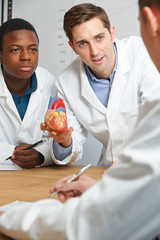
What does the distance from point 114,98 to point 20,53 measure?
1.92ft

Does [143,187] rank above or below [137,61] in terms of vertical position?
below

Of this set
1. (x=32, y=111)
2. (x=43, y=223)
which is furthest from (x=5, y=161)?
(x=43, y=223)

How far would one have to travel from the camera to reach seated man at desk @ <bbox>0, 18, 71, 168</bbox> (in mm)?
1779

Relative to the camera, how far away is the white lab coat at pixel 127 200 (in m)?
0.51

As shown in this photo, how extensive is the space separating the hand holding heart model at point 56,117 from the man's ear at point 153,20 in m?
0.86

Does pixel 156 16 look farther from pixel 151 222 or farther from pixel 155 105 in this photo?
pixel 151 222

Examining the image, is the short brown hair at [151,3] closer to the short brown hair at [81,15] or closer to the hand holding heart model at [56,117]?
the hand holding heart model at [56,117]

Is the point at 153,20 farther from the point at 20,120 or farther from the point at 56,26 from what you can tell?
the point at 56,26

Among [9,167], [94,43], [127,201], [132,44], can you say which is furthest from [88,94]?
[127,201]

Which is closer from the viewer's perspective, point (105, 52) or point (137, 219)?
point (137, 219)

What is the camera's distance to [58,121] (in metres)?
1.44

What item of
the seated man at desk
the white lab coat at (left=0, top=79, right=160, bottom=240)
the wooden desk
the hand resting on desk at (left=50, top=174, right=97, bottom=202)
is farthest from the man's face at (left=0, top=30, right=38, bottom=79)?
the white lab coat at (left=0, top=79, right=160, bottom=240)

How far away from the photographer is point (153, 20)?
1.98ft

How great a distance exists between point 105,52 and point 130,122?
1.28ft
